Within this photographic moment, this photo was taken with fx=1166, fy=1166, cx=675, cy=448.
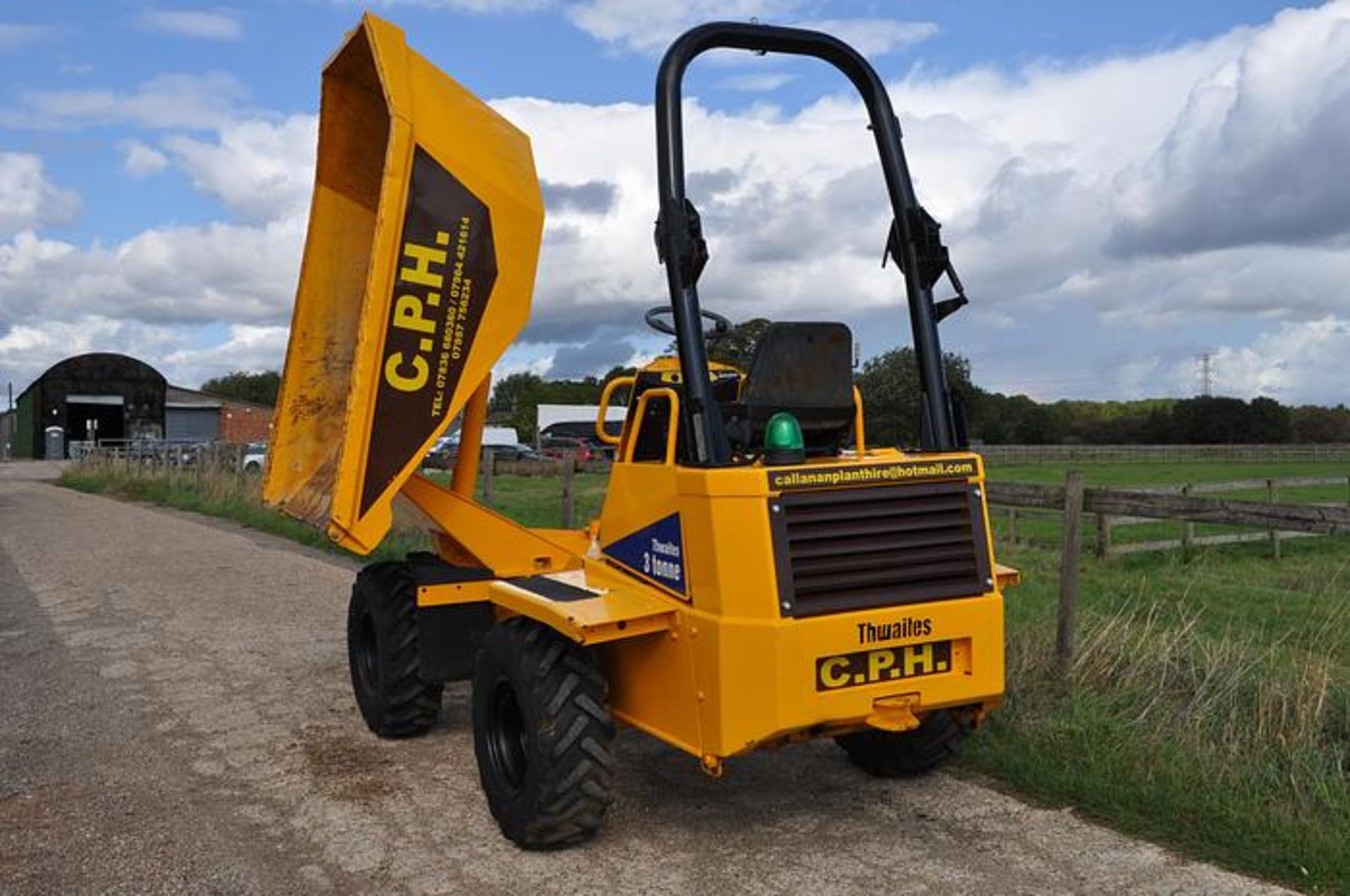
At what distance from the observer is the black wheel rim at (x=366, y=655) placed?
6.48 meters

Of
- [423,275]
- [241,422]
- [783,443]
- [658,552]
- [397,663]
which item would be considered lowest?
[397,663]

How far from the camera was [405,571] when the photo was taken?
631cm

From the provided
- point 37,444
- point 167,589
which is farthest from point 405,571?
point 37,444

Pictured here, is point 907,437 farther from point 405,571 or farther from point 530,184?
point 405,571

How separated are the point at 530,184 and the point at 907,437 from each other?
7.60 ft

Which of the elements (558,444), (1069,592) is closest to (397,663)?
(1069,592)

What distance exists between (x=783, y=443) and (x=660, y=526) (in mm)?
607

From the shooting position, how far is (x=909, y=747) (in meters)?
5.37

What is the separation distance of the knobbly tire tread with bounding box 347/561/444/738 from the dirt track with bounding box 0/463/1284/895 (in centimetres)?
13

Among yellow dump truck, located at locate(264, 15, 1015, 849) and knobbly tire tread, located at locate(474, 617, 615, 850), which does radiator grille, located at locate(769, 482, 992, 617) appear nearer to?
yellow dump truck, located at locate(264, 15, 1015, 849)

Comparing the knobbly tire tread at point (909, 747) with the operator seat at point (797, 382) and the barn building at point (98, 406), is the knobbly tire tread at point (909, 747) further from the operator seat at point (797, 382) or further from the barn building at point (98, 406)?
the barn building at point (98, 406)

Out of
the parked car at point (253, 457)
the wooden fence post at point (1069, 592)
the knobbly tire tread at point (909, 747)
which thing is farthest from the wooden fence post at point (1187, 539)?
the parked car at point (253, 457)

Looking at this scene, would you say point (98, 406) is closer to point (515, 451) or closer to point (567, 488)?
point (515, 451)

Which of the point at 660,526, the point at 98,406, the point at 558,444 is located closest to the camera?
the point at 660,526
